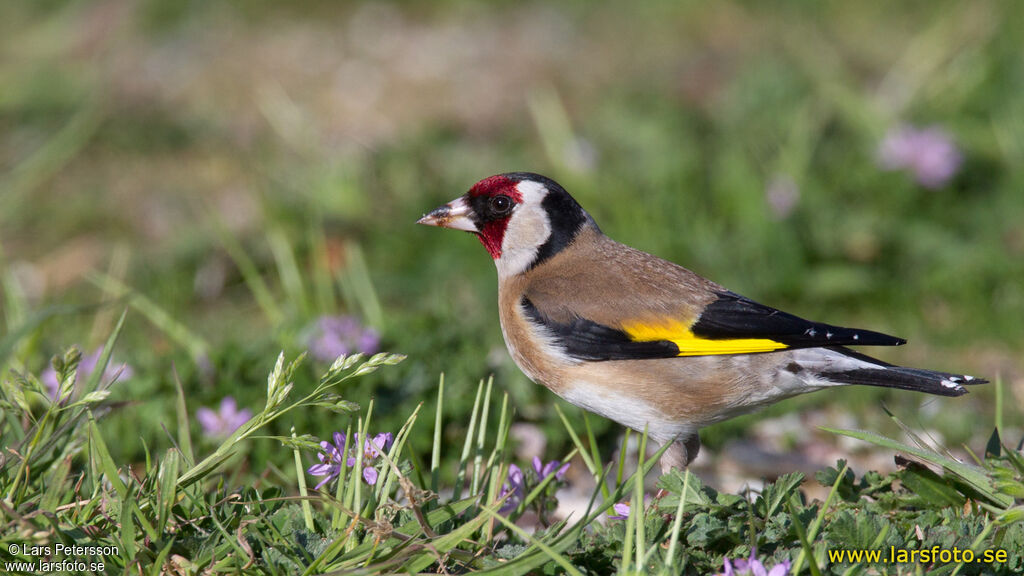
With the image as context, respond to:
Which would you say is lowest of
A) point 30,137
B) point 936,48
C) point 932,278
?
point 30,137

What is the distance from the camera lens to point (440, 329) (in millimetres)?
4551

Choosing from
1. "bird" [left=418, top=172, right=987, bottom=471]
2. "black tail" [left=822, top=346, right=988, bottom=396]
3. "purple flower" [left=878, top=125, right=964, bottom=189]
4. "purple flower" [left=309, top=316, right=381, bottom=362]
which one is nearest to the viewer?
"black tail" [left=822, top=346, right=988, bottom=396]

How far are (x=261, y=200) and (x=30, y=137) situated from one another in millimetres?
2701

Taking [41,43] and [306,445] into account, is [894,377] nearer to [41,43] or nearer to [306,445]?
[306,445]

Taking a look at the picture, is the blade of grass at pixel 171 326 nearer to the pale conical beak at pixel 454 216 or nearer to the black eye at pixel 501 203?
the pale conical beak at pixel 454 216

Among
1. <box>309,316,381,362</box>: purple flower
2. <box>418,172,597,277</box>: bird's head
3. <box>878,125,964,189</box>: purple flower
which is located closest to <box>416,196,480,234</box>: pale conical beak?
<box>418,172,597,277</box>: bird's head

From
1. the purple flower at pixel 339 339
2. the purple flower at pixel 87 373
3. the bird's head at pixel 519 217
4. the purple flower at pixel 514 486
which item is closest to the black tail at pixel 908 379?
the purple flower at pixel 514 486

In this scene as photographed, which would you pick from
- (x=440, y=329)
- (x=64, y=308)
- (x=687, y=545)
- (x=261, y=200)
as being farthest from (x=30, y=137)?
(x=687, y=545)

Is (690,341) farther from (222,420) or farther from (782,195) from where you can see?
(782,195)

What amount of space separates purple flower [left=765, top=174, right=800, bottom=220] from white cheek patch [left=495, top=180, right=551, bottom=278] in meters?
2.42

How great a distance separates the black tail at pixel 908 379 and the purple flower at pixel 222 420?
6.80 feet

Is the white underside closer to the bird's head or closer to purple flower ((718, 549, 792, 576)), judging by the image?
the bird's head

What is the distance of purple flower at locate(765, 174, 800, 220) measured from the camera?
19.9ft

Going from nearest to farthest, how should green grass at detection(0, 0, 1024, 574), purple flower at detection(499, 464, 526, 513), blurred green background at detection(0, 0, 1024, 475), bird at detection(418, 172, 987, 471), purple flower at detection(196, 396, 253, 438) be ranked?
green grass at detection(0, 0, 1024, 574) < purple flower at detection(499, 464, 526, 513) < bird at detection(418, 172, 987, 471) < purple flower at detection(196, 396, 253, 438) < blurred green background at detection(0, 0, 1024, 475)
